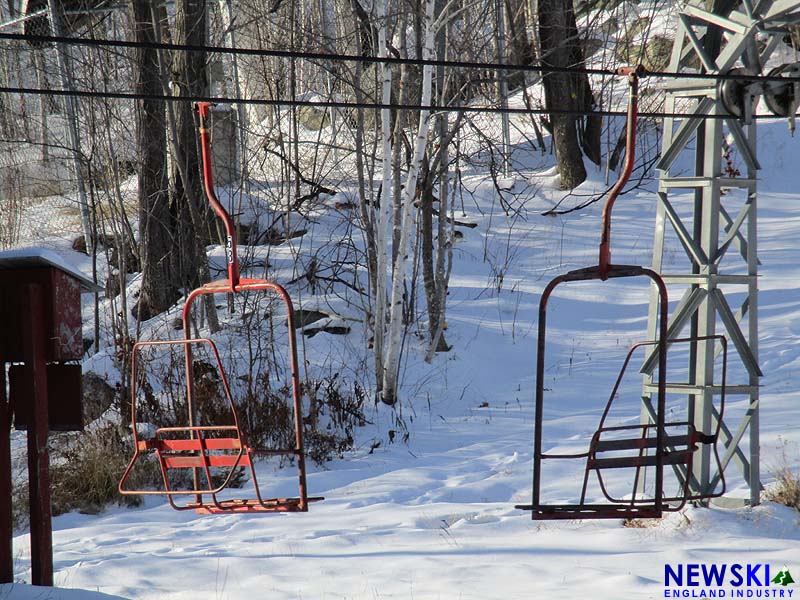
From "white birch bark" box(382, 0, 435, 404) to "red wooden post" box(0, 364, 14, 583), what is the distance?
5.82 m

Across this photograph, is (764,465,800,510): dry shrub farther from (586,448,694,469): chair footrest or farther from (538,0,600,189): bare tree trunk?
(538,0,600,189): bare tree trunk

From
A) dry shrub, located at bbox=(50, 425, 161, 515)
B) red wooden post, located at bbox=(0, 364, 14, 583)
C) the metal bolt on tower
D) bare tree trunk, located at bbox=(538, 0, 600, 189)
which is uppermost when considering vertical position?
bare tree trunk, located at bbox=(538, 0, 600, 189)

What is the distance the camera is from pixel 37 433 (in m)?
4.36

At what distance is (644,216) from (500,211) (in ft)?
9.24

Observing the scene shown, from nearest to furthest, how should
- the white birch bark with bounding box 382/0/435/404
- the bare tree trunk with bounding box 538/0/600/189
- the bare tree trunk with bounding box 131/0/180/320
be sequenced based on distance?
the white birch bark with bounding box 382/0/435/404 → the bare tree trunk with bounding box 131/0/180/320 → the bare tree trunk with bounding box 538/0/600/189

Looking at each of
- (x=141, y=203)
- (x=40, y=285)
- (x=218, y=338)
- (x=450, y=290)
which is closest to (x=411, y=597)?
(x=40, y=285)

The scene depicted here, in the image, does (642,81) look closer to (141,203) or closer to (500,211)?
(500,211)

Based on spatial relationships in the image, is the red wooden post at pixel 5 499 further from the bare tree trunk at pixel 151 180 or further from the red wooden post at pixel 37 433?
the bare tree trunk at pixel 151 180

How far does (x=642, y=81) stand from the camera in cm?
1952

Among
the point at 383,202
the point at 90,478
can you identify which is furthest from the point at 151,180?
the point at 90,478

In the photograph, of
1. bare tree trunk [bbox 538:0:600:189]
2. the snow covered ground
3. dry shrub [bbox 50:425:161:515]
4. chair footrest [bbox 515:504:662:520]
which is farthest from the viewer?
bare tree trunk [bbox 538:0:600:189]

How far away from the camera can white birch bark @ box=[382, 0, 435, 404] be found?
962 centimetres

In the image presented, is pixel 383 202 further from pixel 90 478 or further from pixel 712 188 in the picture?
pixel 712 188

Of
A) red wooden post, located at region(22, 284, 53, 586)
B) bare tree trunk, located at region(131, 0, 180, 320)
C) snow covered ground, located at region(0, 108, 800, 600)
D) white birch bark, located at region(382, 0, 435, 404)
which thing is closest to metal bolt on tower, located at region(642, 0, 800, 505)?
snow covered ground, located at region(0, 108, 800, 600)
